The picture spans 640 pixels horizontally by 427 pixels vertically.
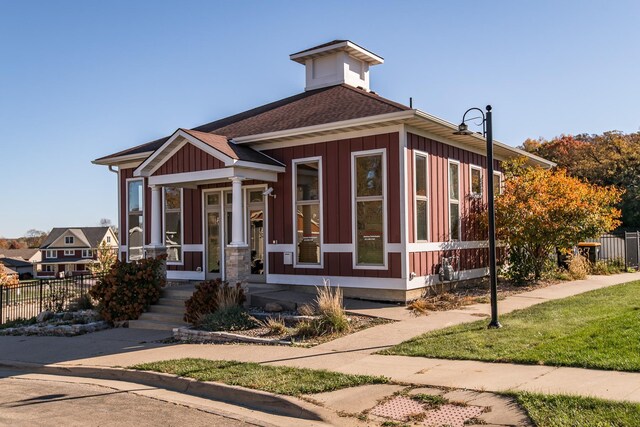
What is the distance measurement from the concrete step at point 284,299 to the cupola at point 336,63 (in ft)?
26.4

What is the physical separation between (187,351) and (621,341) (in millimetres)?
6822

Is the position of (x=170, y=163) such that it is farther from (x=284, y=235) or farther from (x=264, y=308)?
(x=264, y=308)

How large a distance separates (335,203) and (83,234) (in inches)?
3325

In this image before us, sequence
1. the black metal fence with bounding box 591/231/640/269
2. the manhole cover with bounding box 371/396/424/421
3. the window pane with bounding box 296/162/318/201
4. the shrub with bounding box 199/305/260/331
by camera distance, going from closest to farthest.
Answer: the manhole cover with bounding box 371/396/424/421, the shrub with bounding box 199/305/260/331, the window pane with bounding box 296/162/318/201, the black metal fence with bounding box 591/231/640/269

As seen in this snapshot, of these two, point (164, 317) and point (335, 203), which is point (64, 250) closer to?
point (164, 317)

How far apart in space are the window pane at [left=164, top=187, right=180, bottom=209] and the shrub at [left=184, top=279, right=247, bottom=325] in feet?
17.2

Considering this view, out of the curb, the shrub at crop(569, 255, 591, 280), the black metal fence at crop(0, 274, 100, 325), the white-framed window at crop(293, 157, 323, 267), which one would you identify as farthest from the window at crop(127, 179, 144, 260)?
the shrub at crop(569, 255, 591, 280)

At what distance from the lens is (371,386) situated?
701 cm

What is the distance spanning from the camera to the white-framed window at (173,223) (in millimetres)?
17109

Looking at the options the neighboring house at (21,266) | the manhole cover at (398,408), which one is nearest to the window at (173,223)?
the manhole cover at (398,408)

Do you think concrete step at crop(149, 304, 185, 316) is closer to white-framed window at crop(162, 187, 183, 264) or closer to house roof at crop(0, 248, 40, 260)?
white-framed window at crop(162, 187, 183, 264)

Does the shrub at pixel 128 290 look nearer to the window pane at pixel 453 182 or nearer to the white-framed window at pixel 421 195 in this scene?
the white-framed window at pixel 421 195

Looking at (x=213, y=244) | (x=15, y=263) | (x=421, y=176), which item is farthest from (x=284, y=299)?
(x=15, y=263)

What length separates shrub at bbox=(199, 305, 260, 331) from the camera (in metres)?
11.3
